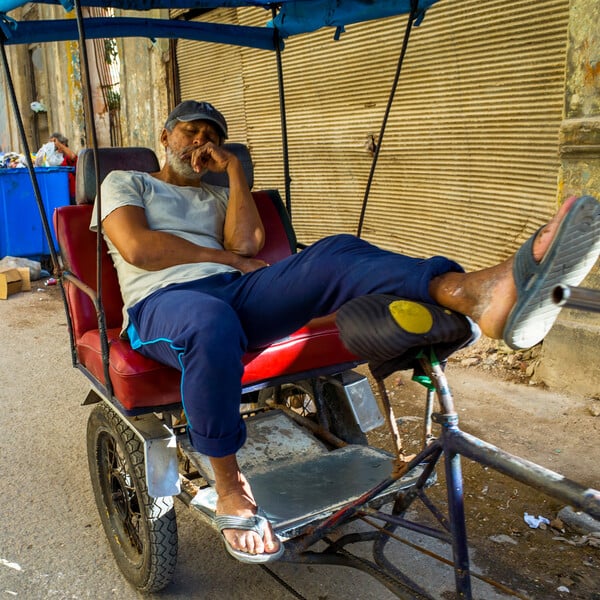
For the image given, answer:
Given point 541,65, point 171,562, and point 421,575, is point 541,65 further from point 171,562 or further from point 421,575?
point 171,562

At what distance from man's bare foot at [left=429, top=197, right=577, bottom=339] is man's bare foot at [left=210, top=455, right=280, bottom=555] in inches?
35.7

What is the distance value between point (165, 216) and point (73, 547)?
1.45 meters

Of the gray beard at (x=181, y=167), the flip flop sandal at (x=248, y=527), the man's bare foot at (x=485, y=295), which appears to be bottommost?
the flip flop sandal at (x=248, y=527)

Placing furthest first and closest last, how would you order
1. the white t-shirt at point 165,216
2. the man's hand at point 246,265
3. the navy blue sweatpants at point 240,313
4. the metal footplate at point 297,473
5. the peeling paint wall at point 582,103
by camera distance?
the peeling paint wall at point 582,103
the man's hand at point 246,265
the white t-shirt at point 165,216
the metal footplate at point 297,473
the navy blue sweatpants at point 240,313

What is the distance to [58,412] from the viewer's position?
4.34m

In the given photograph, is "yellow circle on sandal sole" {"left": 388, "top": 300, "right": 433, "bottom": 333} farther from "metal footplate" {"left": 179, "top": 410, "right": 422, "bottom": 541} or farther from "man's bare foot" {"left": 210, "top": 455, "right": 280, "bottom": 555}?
"man's bare foot" {"left": 210, "top": 455, "right": 280, "bottom": 555}

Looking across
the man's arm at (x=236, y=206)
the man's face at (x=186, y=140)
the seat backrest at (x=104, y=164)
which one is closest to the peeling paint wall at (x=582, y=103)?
the man's arm at (x=236, y=206)

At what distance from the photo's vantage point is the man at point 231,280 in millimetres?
1627

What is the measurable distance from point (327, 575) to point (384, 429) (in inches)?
55.2

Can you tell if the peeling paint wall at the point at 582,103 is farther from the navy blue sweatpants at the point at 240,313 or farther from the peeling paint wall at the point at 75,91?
the peeling paint wall at the point at 75,91

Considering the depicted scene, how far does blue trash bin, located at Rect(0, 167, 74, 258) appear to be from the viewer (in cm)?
827

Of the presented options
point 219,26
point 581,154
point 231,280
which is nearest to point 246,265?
point 231,280

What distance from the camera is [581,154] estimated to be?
4.02 m

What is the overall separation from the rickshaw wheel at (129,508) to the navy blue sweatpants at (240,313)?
1.33 feet
